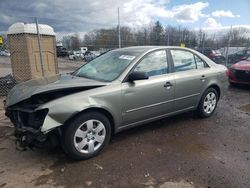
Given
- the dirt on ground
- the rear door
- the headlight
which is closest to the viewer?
the dirt on ground

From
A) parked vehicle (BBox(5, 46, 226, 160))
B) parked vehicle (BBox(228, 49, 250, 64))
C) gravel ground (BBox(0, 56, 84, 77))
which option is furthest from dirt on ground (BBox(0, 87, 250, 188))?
parked vehicle (BBox(228, 49, 250, 64))

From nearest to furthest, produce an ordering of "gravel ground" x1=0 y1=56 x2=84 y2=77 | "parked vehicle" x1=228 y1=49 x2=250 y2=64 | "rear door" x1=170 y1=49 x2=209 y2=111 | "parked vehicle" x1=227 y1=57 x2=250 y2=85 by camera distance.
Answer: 1. "rear door" x1=170 y1=49 x2=209 y2=111
2. "parked vehicle" x1=227 y1=57 x2=250 y2=85
3. "gravel ground" x1=0 y1=56 x2=84 y2=77
4. "parked vehicle" x1=228 y1=49 x2=250 y2=64

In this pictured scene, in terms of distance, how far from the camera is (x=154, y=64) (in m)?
3.99

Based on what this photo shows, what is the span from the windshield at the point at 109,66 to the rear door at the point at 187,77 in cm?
94

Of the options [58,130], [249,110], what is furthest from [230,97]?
[58,130]

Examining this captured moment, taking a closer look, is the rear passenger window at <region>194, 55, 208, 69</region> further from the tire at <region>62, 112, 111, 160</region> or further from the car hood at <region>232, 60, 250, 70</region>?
the car hood at <region>232, 60, 250, 70</region>

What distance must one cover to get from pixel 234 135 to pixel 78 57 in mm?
24783

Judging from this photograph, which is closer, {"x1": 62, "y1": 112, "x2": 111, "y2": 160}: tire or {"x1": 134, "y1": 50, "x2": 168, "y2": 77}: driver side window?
{"x1": 62, "y1": 112, "x2": 111, "y2": 160}: tire

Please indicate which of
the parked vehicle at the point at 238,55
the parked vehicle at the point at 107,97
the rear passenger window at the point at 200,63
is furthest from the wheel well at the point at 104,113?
the parked vehicle at the point at 238,55

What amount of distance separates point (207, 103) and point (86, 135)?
9.71 ft

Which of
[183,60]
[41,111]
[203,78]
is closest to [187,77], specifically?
[183,60]

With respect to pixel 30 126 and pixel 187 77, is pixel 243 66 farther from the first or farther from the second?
pixel 30 126

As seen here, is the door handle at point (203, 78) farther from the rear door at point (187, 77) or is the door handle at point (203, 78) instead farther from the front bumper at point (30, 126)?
the front bumper at point (30, 126)

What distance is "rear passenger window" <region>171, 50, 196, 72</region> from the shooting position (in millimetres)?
4289
